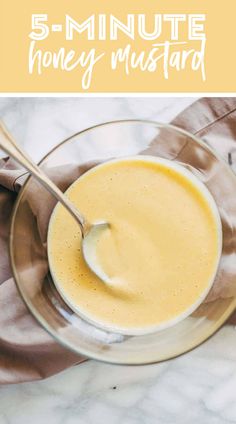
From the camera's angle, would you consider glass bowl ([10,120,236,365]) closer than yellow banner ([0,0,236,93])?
Yes

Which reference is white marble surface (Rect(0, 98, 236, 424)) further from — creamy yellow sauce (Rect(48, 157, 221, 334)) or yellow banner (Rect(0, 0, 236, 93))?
yellow banner (Rect(0, 0, 236, 93))

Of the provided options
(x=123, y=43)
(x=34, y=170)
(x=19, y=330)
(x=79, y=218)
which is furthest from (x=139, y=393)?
(x=123, y=43)

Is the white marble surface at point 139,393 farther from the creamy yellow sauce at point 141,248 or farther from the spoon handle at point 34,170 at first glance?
the spoon handle at point 34,170

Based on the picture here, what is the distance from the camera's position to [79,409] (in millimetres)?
1245

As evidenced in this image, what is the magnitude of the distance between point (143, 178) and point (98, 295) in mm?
213

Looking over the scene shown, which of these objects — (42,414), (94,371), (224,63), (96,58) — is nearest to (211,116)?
(224,63)

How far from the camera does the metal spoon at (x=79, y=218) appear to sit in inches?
41.6

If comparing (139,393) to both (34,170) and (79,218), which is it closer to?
(79,218)

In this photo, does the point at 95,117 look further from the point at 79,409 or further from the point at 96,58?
the point at 79,409

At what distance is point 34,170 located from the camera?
3.50ft

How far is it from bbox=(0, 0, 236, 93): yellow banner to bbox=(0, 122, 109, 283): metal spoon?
0.98 feet

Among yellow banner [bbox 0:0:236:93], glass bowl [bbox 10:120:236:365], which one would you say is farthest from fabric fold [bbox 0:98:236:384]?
yellow banner [bbox 0:0:236:93]

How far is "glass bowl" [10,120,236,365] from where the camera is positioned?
113 centimetres

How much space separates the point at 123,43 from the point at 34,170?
415mm
